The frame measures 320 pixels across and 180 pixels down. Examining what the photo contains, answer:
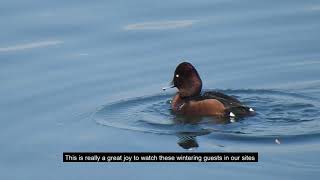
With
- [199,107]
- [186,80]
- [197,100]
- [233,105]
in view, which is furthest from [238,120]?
[186,80]

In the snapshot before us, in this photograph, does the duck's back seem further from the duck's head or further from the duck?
the duck's head

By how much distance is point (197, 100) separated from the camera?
14133mm

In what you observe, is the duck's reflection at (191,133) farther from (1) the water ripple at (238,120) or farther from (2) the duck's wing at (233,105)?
(2) the duck's wing at (233,105)

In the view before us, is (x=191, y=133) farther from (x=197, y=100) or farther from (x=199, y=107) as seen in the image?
(x=197, y=100)

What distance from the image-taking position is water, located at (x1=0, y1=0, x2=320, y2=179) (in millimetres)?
12141

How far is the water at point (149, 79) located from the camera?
1214cm

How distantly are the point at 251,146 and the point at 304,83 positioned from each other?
2.76m

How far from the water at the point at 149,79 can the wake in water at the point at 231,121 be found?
20mm

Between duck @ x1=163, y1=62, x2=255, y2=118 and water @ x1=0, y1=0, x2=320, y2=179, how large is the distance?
0.65 feet

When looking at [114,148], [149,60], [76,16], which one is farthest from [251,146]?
[76,16]

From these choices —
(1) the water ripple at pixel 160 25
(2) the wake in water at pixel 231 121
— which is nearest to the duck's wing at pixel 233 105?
(2) the wake in water at pixel 231 121

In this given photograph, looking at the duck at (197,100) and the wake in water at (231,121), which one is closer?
the wake in water at (231,121)

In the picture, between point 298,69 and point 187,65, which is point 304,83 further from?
point 187,65

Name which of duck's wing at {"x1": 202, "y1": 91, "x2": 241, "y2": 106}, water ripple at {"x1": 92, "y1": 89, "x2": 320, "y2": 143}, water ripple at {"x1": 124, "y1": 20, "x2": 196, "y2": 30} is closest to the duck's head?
water ripple at {"x1": 92, "y1": 89, "x2": 320, "y2": 143}
